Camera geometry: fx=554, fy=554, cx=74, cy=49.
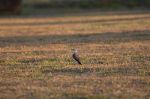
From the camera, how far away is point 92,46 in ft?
63.0

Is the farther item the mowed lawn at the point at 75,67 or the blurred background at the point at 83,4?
the blurred background at the point at 83,4

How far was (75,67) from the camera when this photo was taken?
13.7 m

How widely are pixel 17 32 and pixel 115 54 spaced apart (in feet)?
36.5

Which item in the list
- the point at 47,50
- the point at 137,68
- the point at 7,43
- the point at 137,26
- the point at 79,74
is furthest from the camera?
the point at 137,26

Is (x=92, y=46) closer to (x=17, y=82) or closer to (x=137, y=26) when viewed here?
(x=17, y=82)

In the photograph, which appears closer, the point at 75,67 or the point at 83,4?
the point at 75,67

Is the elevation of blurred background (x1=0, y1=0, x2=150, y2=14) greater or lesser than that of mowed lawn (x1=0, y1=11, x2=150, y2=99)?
lesser

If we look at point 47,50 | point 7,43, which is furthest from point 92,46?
point 7,43

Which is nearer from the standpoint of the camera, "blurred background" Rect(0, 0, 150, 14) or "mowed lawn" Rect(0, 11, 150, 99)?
"mowed lawn" Rect(0, 11, 150, 99)

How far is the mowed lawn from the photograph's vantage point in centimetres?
1061

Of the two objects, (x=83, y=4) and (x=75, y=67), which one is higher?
(x=75, y=67)

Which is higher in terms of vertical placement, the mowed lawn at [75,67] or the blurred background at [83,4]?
the mowed lawn at [75,67]

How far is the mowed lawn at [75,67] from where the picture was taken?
34.8ft

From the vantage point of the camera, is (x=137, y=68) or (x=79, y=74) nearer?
(x=79, y=74)
